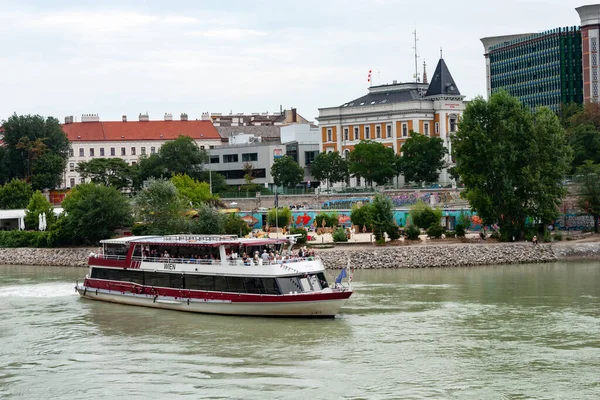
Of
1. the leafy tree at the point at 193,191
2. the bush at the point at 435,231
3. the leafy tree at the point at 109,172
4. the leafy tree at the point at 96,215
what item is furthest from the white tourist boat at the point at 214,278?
the leafy tree at the point at 109,172

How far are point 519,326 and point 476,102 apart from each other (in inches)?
1309

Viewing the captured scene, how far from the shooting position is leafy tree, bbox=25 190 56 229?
279 feet

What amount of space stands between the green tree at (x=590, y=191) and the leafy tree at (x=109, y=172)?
56070 millimetres

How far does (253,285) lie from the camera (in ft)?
147

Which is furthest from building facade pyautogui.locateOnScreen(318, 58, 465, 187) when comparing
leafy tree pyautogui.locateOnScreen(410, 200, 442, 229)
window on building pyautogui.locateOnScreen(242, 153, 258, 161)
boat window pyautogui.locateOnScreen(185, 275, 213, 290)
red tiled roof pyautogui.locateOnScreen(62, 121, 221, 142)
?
boat window pyautogui.locateOnScreen(185, 275, 213, 290)

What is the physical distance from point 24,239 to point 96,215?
31.3 ft

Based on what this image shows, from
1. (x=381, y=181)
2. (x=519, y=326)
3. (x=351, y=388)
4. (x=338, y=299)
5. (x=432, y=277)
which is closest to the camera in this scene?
(x=351, y=388)

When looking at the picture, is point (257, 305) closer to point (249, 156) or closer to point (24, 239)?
point (24, 239)

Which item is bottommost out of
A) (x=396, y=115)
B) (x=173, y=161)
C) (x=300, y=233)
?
(x=300, y=233)

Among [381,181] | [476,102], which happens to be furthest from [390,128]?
[476,102]

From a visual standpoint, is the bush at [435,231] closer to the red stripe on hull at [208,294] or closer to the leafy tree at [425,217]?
the leafy tree at [425,217]

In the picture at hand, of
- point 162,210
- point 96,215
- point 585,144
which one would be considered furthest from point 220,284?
point 585,144

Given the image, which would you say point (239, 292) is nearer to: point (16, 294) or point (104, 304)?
point (104, 304)

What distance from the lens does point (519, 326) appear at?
39.8 metres
